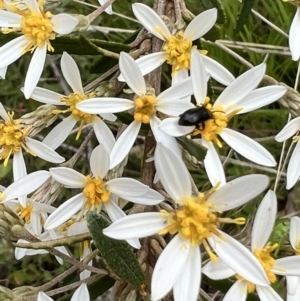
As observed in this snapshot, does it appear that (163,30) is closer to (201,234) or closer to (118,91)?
(118,91)

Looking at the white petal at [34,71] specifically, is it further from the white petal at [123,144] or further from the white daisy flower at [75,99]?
the white petal at [123,144]

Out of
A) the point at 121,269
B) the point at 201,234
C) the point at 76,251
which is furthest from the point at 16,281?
the point at 201,234

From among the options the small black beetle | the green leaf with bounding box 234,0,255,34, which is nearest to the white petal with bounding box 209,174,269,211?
the small black beetle

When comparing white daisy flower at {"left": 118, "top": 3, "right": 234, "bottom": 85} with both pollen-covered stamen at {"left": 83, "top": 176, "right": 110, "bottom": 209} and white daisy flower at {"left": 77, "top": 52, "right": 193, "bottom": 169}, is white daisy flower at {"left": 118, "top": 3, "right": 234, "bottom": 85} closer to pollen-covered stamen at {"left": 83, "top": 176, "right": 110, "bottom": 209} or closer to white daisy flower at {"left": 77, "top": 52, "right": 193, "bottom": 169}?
white daisy flower at {"left": 77, "top": 52, "right": 193, "bottom": 169}

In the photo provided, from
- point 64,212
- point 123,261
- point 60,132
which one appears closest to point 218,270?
point 123,261

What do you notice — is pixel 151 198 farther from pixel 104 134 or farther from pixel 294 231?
pixel 294 231
